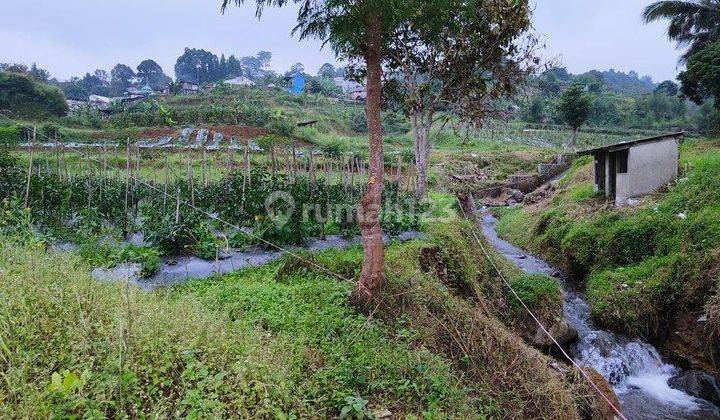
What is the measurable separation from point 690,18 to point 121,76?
9198 centimetres

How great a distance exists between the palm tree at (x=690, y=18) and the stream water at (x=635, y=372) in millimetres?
20498

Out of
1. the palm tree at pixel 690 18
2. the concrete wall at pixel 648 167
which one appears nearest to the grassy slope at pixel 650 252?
the concrete wall at pixel 648 167

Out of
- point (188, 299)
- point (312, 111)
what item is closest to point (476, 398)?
point (188, 299)

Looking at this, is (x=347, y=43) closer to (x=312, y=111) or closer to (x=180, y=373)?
(x=180, y=373)

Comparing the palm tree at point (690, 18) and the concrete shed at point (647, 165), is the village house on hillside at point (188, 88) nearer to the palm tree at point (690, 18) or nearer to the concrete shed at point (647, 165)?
the palm tree at point (690, 18)

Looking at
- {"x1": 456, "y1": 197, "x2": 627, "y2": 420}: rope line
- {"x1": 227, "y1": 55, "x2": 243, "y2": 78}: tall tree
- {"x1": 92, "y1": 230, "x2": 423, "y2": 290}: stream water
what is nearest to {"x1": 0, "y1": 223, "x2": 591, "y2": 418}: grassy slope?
{"x1": 456, "y1": 197, "x2": 627, "y2": 420}: rope line

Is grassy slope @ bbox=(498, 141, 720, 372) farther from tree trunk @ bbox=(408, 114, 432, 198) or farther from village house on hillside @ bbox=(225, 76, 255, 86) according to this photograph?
village house on hillside @ bbox=(225, 76, 255, 86)

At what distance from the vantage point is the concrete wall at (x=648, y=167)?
13.2 metres

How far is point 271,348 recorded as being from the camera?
4.09m

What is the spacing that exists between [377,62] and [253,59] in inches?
4704

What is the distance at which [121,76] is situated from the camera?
86.6 m

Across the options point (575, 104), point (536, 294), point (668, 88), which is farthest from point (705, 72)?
point (668, 88)

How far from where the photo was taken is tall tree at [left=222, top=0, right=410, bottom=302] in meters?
4.74

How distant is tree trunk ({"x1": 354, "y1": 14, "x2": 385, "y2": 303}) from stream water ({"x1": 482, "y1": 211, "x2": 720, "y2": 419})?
4231 millimetres
